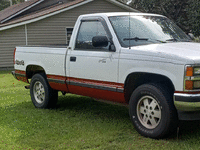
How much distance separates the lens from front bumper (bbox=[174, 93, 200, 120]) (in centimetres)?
423

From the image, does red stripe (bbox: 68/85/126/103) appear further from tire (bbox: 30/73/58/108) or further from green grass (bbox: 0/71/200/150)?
tire (bbox: 30/73/58/108)

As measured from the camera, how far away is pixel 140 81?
5.23 m

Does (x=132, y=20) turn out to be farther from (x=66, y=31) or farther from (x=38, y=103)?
(x=66, y=31)

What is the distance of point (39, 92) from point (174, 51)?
12.9ft

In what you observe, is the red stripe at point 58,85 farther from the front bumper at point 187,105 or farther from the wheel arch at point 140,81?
the front bumper at point 187,105

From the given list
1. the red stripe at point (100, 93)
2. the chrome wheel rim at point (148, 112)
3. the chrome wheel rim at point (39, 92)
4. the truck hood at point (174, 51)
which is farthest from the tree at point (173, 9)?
the chrome wheel rim at point (148, 112)

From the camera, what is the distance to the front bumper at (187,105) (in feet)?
13.9

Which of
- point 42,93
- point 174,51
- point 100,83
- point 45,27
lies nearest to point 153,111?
point 174,51

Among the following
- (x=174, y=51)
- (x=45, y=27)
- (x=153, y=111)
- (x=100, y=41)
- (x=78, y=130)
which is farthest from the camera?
(x=45, y=27)

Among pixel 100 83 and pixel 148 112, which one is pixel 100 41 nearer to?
pixel 100 83

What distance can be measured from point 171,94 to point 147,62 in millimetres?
622

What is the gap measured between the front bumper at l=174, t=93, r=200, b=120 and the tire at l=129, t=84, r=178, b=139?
199 millimetres

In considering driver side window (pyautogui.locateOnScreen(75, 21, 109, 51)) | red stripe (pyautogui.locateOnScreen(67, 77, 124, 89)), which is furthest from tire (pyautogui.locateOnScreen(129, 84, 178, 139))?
driver side window (pyautogui.locateOnScreen(75, 21, 109, 51))

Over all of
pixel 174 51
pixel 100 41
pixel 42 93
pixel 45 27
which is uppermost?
pixel 45 27
